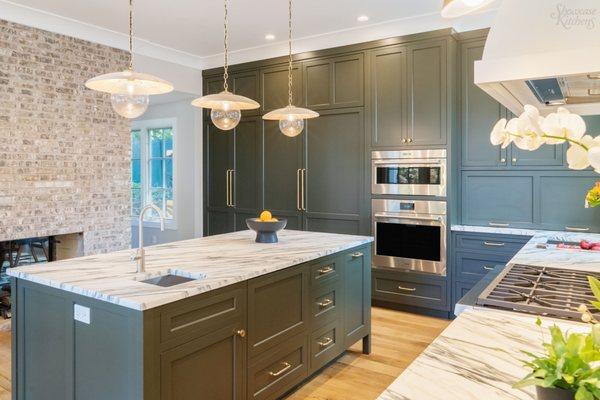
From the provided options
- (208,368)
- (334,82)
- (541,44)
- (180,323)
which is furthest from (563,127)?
(334,82)

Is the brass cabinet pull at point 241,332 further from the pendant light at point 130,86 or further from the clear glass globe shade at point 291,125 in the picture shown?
the clear glass globe shade at point 291,125

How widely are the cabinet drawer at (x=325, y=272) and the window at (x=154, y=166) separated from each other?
4276 mm

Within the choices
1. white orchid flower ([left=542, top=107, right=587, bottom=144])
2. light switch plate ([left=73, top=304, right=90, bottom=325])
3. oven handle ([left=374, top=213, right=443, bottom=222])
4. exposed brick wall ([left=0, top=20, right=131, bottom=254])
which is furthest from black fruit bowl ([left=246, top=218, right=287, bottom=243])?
exposed brick wall ([left=0, top=20, right=131, bottom=254])

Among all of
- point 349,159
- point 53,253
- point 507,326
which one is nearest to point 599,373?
point 507,326

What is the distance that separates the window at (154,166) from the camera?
6934 mm

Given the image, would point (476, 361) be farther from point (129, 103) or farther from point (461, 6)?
point (129, 103)

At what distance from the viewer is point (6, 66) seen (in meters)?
4.01

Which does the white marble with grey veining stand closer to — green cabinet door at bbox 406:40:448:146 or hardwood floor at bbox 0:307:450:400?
hardwood floor at bbox 0:307:450:400

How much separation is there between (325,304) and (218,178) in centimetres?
324

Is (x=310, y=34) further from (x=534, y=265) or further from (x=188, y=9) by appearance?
(x=534, y=265)

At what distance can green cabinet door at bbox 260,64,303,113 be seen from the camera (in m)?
5.03

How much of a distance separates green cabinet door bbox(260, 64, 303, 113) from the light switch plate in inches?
140

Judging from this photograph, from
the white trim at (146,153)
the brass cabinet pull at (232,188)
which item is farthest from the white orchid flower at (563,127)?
the white trim at (146,153)

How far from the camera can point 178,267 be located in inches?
90.3
